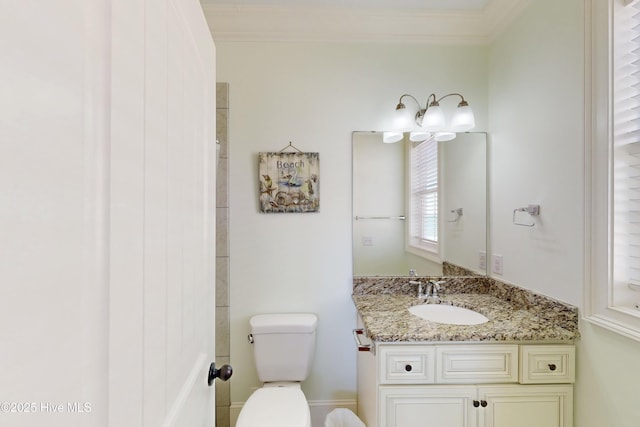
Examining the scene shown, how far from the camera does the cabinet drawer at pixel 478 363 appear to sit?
1312mm

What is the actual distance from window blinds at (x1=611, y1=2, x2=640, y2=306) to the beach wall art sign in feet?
4.52

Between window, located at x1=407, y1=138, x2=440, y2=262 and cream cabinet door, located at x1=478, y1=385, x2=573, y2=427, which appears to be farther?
window, located at x1=407, y1=138, x2=440, y2=262

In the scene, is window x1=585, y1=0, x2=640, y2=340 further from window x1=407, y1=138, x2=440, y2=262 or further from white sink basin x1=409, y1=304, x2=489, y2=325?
window x1=407, y1=138, x2=440, y2=262

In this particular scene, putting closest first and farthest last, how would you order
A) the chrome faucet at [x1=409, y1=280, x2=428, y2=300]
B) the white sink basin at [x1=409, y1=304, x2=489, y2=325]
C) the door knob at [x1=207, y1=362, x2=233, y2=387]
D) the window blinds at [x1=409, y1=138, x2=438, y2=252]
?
the door knob at [x1=207, y1=362, x2=233, y2=387] < the white sink basin at [x1=409, y1=304, x2=489, y2=325] < the chrome faucet at [x1=409, y1=280, x2=428, y2=300] < the window blinds at [x1=409, y1=138, x2=438, y2=252]

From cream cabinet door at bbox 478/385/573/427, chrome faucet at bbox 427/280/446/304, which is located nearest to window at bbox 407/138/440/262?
chrome faucet at bbox 427/280/446/304

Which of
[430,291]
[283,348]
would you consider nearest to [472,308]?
[430,291]

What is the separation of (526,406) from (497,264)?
789 millimetres

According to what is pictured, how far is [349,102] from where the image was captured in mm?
1937

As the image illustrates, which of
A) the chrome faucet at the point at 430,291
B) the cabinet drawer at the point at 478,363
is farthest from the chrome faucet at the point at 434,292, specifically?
the cabinet drawer at the point at 478,363

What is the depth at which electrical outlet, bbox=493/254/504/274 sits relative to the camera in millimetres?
1844

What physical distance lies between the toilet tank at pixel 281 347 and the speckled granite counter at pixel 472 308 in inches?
15.3
